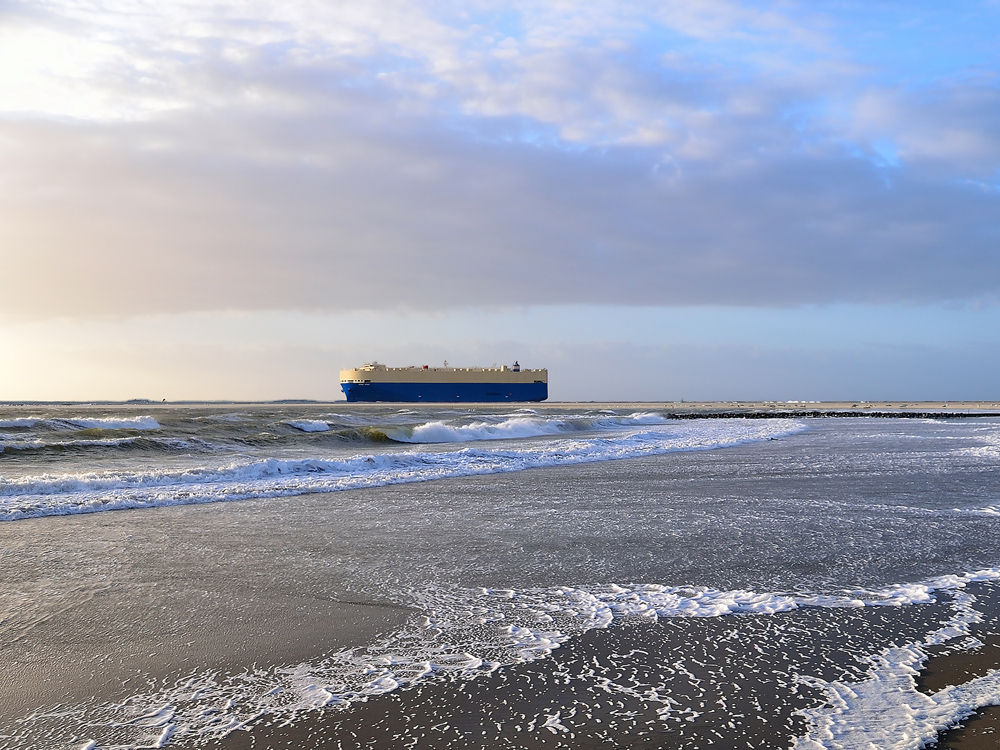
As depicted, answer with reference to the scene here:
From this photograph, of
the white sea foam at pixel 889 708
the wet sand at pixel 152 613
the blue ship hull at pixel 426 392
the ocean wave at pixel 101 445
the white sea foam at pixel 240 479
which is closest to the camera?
the white sea foam at pixel 889 708

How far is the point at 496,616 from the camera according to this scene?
177 inches

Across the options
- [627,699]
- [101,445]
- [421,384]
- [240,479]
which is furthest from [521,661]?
[421,384]

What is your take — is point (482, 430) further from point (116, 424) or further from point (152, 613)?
point (152, 613)

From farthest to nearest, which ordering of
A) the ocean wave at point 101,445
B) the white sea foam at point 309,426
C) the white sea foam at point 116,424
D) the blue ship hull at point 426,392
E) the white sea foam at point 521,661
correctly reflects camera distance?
1. the blue ship hull at point 426,392
2. the white sea foam at point 309,426
3. the white sea foam at point 116,424
4. the ocean wave at point 101,445
5. the white sea foam at point 521,661

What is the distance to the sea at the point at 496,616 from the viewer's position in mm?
3014

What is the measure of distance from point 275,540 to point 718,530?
4880mm

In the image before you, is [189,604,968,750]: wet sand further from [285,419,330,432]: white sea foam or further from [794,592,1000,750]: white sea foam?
[285,419,330,432]: white sea foam

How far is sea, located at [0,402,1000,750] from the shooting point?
301cm

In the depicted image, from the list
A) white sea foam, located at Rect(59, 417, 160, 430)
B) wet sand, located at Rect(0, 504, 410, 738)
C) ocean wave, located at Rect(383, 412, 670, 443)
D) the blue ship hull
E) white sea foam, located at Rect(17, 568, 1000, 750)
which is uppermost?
the blue ship hull

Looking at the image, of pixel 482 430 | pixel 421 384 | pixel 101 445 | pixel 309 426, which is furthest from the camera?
pixel 421 384

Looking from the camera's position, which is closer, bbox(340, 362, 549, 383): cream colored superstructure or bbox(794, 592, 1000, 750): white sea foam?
bbox(794, 592, 1000, 750): white sea foam

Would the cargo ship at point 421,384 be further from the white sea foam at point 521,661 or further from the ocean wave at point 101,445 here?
the white sea foam at point 521,661

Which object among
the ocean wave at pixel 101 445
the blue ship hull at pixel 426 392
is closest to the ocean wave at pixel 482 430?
the ocean wave at pixel 101 445

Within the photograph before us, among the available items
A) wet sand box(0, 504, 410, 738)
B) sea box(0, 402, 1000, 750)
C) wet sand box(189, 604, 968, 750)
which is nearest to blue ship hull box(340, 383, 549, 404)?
sea box(0, 402, 1000, 750)
